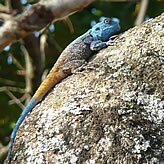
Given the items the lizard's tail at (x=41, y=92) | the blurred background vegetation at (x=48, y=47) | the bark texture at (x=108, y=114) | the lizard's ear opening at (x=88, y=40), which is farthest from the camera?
the blurred background vegetation at (x=48, y=47)

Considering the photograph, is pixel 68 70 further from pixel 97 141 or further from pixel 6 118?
pixel 6 118

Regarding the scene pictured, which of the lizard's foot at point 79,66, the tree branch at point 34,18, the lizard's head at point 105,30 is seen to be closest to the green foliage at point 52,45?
the lizard's head at point 105,30

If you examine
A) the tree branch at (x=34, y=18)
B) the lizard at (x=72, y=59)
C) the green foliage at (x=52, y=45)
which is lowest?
the green foliage at (x=52, y=45)

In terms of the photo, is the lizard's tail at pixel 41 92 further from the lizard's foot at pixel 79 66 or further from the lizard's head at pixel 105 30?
the lizard's head at pixel 105 30

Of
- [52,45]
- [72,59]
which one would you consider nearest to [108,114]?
[72,59]

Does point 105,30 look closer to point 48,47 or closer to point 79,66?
point 79,66

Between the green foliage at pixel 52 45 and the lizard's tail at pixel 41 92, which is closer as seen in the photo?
the lizard's tail at pixel 41 92

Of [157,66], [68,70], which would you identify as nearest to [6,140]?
[68,70]
